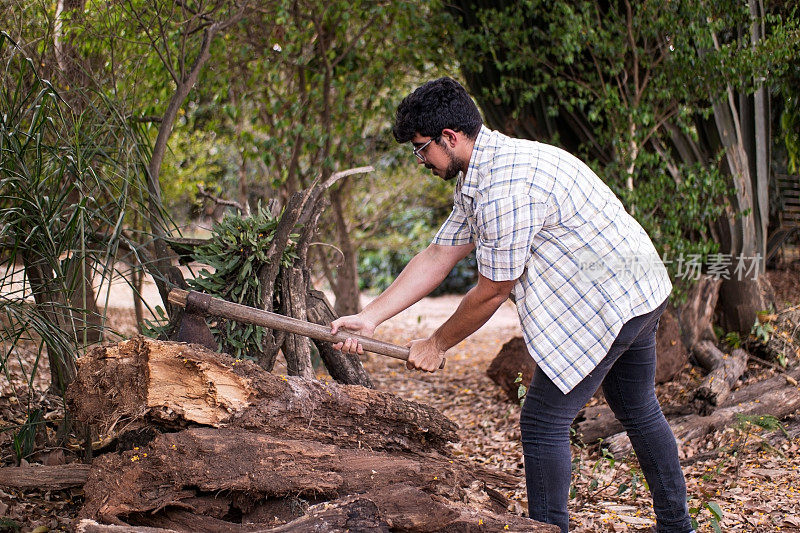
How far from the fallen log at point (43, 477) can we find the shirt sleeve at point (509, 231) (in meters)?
1.88

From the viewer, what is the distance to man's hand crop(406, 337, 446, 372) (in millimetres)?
2805

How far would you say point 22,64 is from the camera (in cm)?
306

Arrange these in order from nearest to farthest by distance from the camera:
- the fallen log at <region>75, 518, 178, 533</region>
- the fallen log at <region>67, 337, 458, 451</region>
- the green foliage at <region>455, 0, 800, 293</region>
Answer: the fallen log at <region>75, 518, 178, 533</region>
the fallen log at <region>67, 337, 458, 451</region>
the green foliage at <region>455, 0, 800, 293</region>

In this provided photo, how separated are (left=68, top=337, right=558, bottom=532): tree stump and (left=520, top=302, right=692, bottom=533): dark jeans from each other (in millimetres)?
151

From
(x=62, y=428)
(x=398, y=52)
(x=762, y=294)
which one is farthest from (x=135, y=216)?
(x=762, y=294)

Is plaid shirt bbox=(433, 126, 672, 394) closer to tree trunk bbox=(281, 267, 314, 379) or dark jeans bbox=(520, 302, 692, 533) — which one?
dark jeans bbox=(520, 302, 692, 533)

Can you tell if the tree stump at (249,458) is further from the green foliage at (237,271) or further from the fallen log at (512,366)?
the fallen log at (512,366)

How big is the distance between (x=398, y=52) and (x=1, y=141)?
13.4 ft

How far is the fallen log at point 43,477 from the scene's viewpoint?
280cm

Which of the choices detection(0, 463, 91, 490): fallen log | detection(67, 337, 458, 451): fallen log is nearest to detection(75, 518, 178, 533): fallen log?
detection(67, 337, 458, 451): fallen log

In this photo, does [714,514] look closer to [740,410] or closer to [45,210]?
[740,410]

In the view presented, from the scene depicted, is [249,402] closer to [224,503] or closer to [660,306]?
[224,503]

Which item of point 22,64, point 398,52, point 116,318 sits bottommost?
point 116,318

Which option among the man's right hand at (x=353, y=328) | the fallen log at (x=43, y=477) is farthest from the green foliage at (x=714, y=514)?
the fallen log at (x=43, y=477)
